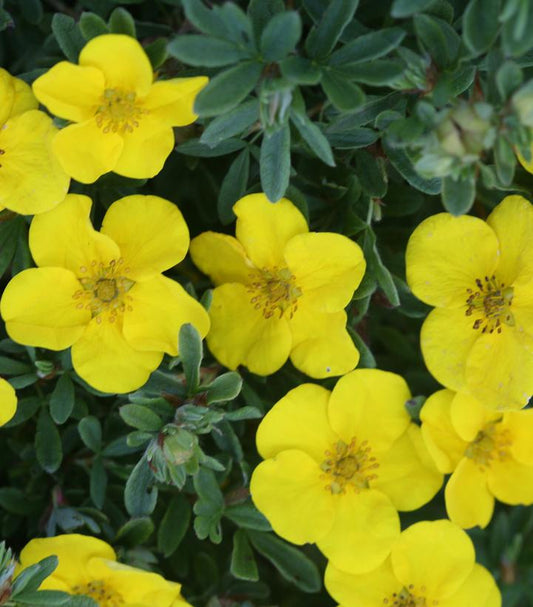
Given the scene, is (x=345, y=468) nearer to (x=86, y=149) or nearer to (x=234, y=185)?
(x=234, y=185)

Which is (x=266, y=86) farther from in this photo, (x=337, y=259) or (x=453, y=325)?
(x=453, y=325)

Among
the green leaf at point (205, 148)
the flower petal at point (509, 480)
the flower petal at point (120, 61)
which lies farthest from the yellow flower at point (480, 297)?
the flower petal at point (120, 61)

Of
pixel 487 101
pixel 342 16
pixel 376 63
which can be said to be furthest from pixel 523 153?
pixel 342 16

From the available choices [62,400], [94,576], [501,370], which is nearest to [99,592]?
[94,576]

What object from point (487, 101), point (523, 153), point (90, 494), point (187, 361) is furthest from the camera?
point (90, 494)

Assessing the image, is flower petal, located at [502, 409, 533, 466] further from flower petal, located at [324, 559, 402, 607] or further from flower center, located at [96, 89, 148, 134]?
flower center, located at [96, 89, 148, 134]
